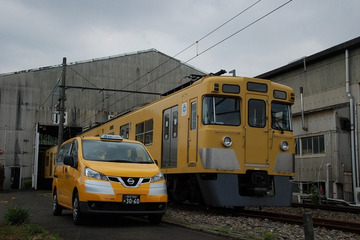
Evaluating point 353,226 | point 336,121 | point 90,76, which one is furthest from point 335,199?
point 90,76

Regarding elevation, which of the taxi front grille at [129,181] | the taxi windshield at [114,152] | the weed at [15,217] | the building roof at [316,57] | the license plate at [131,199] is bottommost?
the weed at [15,217]

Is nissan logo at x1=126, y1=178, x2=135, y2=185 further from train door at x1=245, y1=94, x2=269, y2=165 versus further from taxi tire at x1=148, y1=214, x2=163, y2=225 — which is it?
train door at x1=245, y1=94, x2=269, y2=165

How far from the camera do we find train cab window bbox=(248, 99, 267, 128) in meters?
11.6

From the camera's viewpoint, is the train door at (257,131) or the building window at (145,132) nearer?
the train door at (257,131)

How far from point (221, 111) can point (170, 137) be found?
239 centimetres

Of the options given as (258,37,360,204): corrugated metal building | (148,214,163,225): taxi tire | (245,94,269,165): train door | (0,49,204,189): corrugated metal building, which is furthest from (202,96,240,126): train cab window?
(0,49,204,189): corrugated metal building

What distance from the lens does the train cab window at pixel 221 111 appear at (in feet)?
36.6

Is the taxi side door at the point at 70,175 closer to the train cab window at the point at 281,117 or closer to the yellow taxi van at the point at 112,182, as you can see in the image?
the yellow taxi van at the point at 112,182

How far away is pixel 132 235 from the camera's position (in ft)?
24.0

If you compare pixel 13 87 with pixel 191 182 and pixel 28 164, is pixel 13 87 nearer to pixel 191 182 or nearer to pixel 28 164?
pixel 28 164

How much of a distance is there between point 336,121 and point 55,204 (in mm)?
12029

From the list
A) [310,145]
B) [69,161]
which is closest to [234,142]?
[69,161]

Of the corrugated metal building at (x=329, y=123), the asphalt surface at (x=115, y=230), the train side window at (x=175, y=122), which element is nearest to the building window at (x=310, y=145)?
the corrugated metal building at (x=329, y=123)

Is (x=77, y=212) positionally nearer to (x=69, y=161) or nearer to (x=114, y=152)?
(x=69, y=161)
